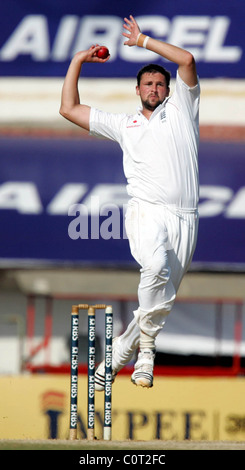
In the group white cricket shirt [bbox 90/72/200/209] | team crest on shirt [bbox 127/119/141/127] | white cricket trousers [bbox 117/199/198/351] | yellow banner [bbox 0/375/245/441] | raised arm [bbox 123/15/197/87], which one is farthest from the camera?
yellow banner [bbox 0/375/245/441]

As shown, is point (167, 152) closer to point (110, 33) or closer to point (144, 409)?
point (144, 409)

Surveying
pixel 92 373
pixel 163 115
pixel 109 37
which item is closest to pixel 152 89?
pixel 163 115

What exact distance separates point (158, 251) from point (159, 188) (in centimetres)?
48

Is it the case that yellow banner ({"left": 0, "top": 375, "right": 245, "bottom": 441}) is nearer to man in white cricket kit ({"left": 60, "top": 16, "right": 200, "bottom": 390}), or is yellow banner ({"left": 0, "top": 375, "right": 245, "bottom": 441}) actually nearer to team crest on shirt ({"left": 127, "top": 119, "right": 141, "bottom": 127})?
man in white cricket kit ({"left": 60, "top": 16, "right": 200, "bottom": 390})

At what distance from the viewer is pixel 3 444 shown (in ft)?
22.1

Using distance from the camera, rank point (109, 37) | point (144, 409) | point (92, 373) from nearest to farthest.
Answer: point (92, 373), point (144, 409), point (109, 37)

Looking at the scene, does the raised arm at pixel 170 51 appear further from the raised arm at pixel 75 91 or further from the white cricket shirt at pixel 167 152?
the raised arm at pixel 75 91

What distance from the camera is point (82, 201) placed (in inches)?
567

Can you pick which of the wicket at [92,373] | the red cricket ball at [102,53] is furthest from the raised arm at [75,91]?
the wicket at [92,373]

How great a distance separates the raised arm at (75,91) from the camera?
7.84 meters

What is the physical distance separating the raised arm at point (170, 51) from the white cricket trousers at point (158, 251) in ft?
3.18

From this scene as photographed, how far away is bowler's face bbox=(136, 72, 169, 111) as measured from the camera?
7598 millimetres

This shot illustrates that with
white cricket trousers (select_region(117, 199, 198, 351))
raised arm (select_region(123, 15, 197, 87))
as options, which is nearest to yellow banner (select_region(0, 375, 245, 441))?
white cricket trousers (select_region(117, 199, 198, 351))

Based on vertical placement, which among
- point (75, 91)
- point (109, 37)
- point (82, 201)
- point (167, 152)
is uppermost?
point (109, 37)
